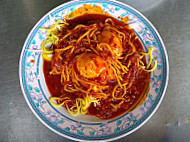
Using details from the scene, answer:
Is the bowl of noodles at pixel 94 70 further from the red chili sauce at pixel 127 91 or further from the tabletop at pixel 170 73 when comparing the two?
the tabletop at pixel 170 73

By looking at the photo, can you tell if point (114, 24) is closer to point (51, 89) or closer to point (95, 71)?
point (95, 71)

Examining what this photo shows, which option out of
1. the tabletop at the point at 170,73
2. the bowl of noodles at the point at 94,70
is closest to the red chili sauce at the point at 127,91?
the bowl of noodles at the point at 94,70

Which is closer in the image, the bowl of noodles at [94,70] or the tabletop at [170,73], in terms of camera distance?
the bowl of noodles at [94,70]

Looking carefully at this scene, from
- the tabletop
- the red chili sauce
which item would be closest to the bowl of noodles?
the red chili sauce

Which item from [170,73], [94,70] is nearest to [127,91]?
[94,70]

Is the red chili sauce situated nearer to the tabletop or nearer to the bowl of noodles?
the bowl of noodles

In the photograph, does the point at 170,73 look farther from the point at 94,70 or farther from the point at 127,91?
the point at 94,70
